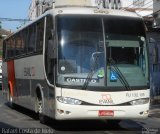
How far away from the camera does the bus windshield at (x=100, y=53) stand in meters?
12.9

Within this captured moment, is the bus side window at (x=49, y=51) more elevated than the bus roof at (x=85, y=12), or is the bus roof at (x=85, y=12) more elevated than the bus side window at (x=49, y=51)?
the bus roof at (x=85, y=12)

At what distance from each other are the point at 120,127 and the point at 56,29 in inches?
144

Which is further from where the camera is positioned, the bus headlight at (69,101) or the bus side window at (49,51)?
the bus side window at (49,51)

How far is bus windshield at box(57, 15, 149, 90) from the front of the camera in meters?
12.9

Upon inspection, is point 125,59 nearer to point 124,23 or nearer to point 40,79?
point 124,23

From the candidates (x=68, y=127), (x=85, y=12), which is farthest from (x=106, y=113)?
(x=85, y=12)

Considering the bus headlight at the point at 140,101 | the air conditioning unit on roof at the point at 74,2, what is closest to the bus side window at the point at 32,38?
the bus headlight at the point at 140,101

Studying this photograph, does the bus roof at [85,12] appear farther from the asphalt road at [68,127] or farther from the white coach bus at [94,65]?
the asphalt road at [68,127]

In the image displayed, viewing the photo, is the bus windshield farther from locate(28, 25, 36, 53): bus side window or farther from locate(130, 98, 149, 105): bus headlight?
locate(28, 25, 36, 53): bus side window

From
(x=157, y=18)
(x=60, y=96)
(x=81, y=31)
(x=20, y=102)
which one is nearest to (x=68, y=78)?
(x=60, y=96)

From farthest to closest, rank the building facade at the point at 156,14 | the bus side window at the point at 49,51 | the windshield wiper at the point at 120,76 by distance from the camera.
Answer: the building facade at the point at 156,14
the bus side window at the point at 49,51
the windshield wiper at the point at 120,76

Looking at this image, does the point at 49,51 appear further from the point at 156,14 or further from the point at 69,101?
the point at 156,14

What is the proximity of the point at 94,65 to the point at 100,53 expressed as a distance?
0.38m

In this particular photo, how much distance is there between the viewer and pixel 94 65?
13008mm
